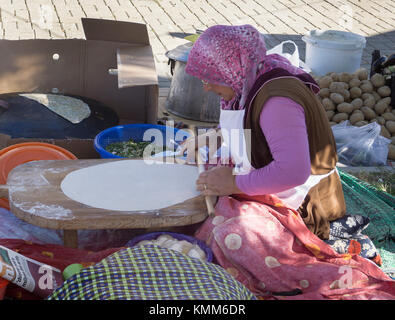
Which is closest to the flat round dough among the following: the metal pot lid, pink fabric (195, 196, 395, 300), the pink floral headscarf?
pink fabric (195, 196, 395, 300)

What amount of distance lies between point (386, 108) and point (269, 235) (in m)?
2.51

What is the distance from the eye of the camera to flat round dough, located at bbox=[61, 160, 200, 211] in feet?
6.49

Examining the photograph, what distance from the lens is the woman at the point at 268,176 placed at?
187 centimetres

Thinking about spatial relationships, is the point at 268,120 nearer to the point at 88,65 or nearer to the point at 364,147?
the point at 88,65

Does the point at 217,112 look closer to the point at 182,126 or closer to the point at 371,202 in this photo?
the point at 182,126

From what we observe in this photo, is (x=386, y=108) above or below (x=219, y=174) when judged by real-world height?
below

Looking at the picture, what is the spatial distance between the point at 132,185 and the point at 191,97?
203cm

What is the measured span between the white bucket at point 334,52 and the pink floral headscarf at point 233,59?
2653mm

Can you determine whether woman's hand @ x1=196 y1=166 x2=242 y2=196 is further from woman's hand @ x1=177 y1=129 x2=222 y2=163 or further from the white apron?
woman's hand @ x1=177 y1=129 x2=222 y2=163

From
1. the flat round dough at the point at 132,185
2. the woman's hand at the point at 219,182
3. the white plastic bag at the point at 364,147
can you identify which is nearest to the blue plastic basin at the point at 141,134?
the flat round dough at the point at 132,185

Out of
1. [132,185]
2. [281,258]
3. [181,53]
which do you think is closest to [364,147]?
[181,53]

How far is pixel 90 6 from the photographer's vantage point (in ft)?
21.8

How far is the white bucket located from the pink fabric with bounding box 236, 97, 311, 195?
284 centimetres

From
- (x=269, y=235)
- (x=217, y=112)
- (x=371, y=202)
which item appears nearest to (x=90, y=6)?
(x=217, y=112)
